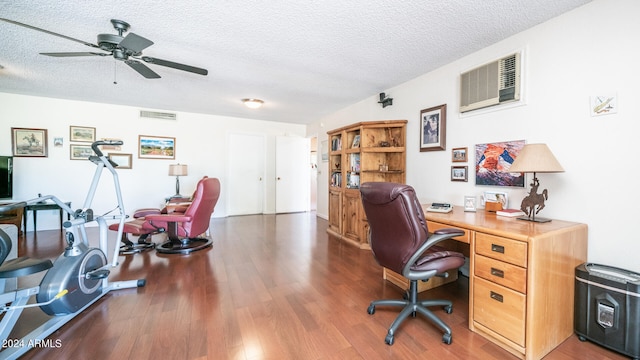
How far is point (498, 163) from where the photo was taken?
2428 mm

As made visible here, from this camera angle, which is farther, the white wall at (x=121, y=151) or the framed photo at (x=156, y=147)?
the framed photo at (x=156, y=147)

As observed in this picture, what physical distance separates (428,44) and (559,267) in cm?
218

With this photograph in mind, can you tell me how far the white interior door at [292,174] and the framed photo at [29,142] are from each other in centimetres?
439

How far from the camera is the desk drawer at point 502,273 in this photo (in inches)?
58.6

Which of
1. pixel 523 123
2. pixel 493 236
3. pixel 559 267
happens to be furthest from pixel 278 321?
pixel 523 123

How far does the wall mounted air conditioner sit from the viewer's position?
230 centimetres

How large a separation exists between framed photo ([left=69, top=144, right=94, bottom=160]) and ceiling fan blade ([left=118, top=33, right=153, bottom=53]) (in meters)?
3.90

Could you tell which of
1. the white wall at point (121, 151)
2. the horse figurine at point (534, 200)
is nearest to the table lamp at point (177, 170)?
the white wall at point (121, 151)

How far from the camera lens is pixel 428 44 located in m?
2.47

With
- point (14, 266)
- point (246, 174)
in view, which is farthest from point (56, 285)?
point (246, 174)

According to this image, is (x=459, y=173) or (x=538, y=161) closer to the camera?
(x=538, y=161)

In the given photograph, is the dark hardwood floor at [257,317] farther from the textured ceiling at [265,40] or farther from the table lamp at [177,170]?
the textured ceiling at [265,40]

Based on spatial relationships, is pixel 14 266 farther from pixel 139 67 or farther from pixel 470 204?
pixel 470 204

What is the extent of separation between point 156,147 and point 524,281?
20.3 feet
